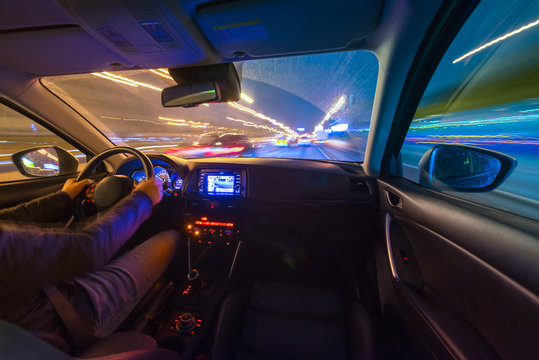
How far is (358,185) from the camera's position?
2.25 metres

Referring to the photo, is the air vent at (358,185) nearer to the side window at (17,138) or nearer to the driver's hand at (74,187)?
the driver's hand at (74,187)

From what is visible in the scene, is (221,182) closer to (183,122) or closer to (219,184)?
(219,184)

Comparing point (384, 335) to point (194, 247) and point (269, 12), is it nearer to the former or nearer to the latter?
point (194, 247)

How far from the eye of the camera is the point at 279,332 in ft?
5.12

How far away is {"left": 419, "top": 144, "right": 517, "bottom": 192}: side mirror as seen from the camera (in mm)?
1145

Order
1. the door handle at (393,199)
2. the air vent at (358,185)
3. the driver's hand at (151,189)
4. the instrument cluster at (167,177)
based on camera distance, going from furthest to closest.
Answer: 1. the instrument cluster at (167,177)
2. the air vent at (358,185)
3. the door handle at (393,199)
4. the driver's hand at (151,189)

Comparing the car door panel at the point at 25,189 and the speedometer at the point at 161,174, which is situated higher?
the speedometer at the point at 161,174

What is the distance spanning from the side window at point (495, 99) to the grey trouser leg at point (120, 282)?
7.99ft

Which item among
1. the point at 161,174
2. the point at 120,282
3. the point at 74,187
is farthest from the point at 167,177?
the point at 120,282

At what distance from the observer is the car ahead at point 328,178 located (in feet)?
3.83

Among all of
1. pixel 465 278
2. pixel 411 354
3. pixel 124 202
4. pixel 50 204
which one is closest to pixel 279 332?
pixel 411 354

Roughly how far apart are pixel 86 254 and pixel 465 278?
208 cm

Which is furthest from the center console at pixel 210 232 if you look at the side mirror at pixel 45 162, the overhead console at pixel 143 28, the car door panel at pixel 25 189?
the side mirror at pixel 45 162

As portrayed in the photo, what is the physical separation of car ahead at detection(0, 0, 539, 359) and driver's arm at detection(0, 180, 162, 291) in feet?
0.45
